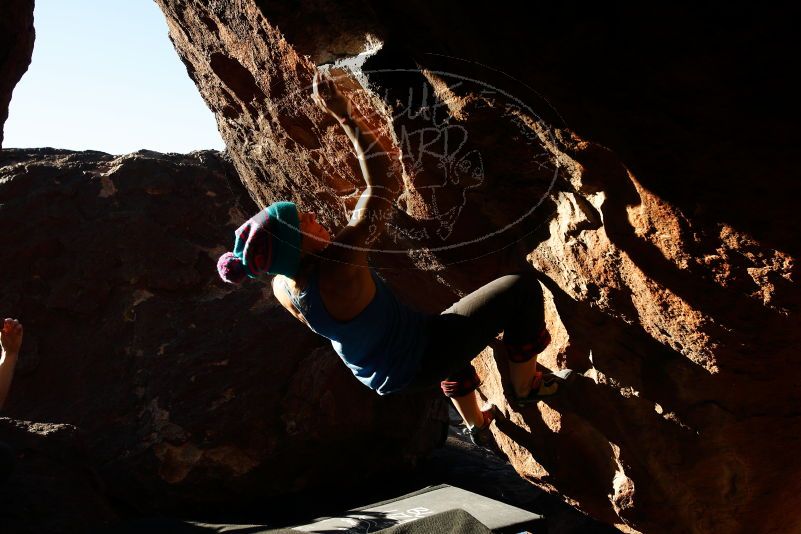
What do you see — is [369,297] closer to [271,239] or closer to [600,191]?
[271,239]

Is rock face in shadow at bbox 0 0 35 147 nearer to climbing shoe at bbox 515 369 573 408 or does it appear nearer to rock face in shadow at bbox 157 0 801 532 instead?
rock face in shadow at bbox 157 0 801 532

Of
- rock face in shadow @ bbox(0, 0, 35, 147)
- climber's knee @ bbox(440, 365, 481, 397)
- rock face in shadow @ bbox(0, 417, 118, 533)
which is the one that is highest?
rock face in shadow @ bbox(0, 0, 35, 147)

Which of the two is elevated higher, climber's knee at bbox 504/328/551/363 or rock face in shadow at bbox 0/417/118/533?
climber's knee at bbox 504/328/551/363

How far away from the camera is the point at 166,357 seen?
5594 millimetres

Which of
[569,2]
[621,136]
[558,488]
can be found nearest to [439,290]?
[558,488]

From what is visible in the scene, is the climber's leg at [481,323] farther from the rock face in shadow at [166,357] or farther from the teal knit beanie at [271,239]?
the rock face in shadow at [166,357]

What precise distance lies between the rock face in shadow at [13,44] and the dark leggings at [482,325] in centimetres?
321

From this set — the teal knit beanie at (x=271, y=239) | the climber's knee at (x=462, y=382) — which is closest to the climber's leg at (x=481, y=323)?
the climber's knee at (x=462, y=382)

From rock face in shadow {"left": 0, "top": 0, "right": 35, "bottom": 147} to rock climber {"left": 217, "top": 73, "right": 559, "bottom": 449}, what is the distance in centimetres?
242

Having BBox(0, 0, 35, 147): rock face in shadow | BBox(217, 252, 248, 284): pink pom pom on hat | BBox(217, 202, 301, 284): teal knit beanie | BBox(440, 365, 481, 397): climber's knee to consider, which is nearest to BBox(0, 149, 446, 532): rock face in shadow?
BBox(0, 0, 35, 147): rock face in shadow

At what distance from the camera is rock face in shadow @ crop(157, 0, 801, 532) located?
1778mm

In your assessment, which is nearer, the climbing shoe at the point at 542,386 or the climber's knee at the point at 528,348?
the climber's knee at the point at 528,348

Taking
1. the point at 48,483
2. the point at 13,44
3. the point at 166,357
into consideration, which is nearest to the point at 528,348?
the point at 48,483

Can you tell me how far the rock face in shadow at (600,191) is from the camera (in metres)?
1.78
